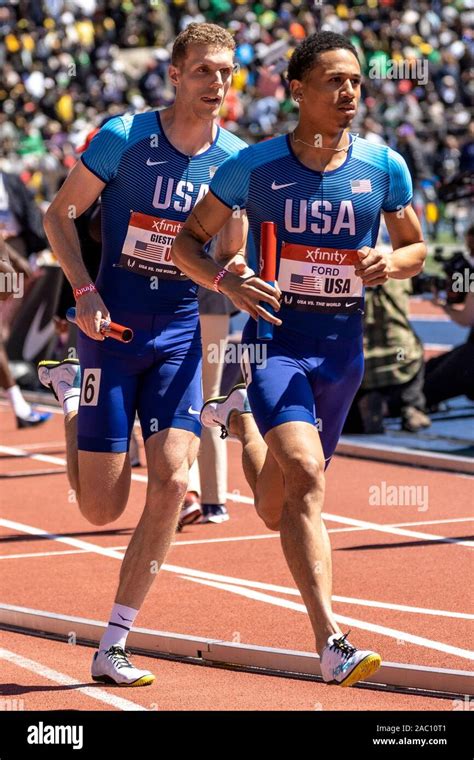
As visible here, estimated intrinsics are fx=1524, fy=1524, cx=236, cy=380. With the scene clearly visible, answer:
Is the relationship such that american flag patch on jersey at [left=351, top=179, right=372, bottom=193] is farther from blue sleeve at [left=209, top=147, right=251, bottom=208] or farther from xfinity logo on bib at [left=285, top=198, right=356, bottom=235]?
blue sleeve at [left=209, top=147, right=251, bottom=208]

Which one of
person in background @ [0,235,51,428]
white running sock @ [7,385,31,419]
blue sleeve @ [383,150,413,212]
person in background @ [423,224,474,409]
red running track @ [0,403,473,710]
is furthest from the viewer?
white running sock @ [7,385,31,419]

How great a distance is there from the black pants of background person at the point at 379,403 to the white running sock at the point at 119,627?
276 inches

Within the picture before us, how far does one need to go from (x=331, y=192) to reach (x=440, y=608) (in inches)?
92.7

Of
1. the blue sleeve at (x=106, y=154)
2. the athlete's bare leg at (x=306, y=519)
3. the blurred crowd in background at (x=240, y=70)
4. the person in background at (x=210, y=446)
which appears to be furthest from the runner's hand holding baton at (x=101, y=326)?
the blurred crowd in background at (x=240, y=70)

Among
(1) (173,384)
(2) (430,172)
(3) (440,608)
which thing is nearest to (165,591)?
(3) (440,608)

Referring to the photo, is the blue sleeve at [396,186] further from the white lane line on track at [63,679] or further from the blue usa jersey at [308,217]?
the white lane line on track at [63,679]

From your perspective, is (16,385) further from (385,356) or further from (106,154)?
(106,154)

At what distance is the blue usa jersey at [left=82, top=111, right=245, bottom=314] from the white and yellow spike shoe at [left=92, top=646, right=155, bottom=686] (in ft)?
4.80

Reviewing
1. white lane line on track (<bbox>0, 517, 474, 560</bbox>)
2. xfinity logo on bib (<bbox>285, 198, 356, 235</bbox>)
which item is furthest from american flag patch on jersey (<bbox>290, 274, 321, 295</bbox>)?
white lane line on track (<bbox>0, 517, 474, 560</bbox>)

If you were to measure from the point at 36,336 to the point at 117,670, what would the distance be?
34.9 feet

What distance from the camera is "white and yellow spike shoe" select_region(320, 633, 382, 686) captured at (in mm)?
5465
